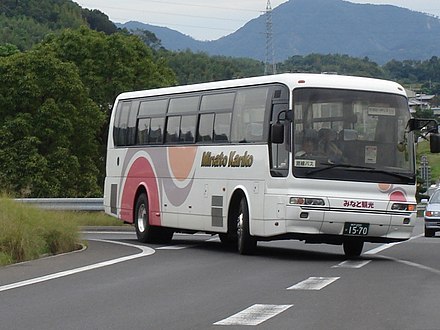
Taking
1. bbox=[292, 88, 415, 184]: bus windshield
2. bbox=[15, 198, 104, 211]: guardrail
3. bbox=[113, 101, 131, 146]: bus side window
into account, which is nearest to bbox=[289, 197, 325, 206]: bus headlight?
bbox=[292, 88, 415, 184]: bus windshield

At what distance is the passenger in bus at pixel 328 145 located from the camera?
20.3 metres

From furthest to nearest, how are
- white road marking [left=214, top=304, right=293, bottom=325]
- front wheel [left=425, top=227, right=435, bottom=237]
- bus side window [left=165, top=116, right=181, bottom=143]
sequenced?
front wheel [left=425, top=227, right=435, bottom=237]
bus side window [left=165, top=116, right=181, bottom=143]
white road marking [left=214, top=304, right=293, bottom=325]

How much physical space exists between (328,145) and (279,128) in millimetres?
907

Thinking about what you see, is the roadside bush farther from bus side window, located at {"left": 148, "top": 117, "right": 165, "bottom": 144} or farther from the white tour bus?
bus side window, located at {"left": 148, "top": 117, "right": 165, "bottom": 144}

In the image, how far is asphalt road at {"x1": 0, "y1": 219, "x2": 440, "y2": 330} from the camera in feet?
39.6

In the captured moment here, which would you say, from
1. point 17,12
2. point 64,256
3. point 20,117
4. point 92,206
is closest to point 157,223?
point 64,256

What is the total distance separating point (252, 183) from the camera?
2114 centimetres

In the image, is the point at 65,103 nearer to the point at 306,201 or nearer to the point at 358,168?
the point at 358,168

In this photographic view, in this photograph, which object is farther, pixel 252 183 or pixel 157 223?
pixel 157 223

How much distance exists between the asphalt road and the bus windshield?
1.53 meters

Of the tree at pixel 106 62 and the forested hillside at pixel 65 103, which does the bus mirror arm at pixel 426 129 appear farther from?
the tree at pixel 106 62

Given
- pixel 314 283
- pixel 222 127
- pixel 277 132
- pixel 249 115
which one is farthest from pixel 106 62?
pixel 314 283

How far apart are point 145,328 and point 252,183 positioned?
9766mm

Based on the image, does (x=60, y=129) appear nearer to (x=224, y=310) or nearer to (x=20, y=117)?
(x=20, y=117)
